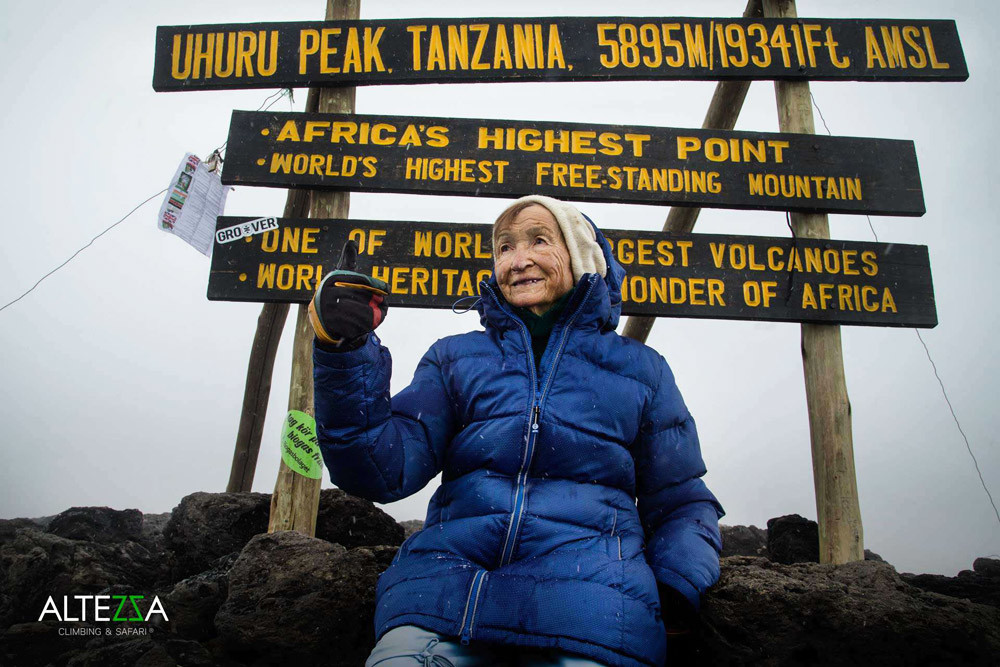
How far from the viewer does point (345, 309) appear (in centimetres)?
169

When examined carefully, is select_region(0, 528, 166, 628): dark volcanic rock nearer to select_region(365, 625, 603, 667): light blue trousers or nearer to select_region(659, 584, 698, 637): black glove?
select_region(365, 625, 603, 667): light blue trousers

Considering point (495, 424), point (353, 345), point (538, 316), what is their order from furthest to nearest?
1. point (538, 316)
2. point (495, 424)
3. point (353, 345)

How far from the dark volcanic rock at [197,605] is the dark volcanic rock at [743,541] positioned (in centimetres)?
424

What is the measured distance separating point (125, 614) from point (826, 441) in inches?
158

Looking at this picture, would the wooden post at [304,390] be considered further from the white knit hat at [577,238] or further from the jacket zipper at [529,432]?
the jacket zipper at [529,432]

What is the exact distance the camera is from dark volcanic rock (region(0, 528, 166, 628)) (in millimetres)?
3342

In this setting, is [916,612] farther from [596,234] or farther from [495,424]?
[596,234]

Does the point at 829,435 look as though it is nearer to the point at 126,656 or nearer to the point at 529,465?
the point at 529,465

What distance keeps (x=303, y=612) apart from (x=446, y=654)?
108cm

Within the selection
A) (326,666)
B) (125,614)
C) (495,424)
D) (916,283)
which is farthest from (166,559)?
(916,283)

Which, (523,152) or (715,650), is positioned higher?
(523,152)

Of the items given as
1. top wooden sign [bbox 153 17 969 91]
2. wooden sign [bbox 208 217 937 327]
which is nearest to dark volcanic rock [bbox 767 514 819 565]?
wooden sign [bbox 208 217 937 327]

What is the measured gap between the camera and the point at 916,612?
2047mm

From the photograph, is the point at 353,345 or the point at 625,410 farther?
the point at 625,410
